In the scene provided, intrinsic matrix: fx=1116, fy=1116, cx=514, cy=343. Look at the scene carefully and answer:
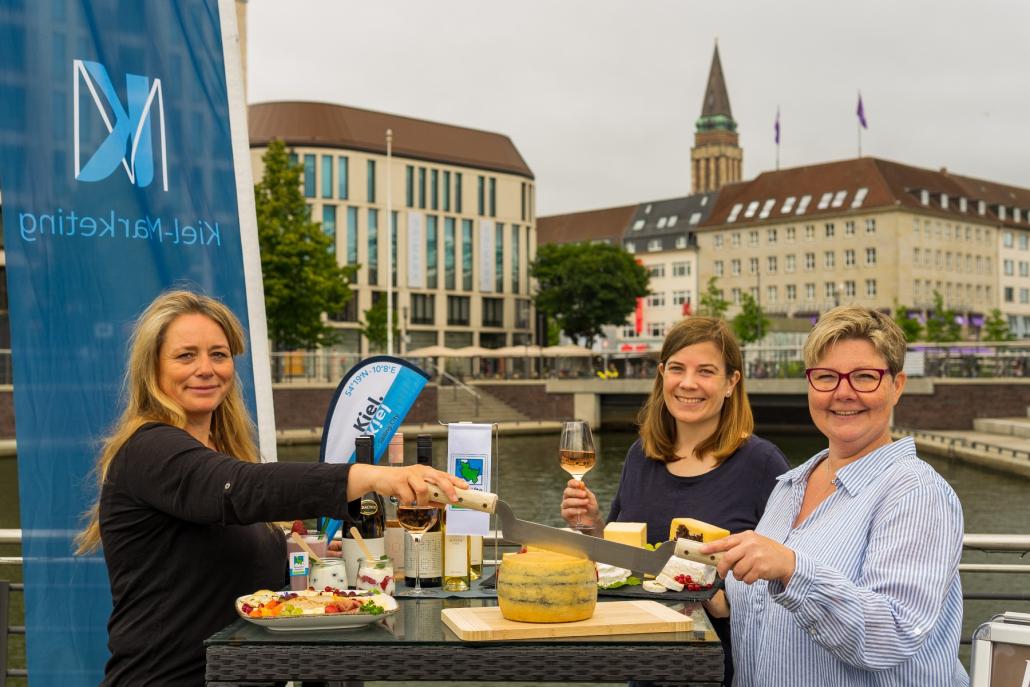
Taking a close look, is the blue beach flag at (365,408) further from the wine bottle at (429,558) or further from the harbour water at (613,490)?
the harbour water at (613,490)

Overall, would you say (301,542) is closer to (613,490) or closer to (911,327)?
(613,490)

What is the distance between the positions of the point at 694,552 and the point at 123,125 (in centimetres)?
313

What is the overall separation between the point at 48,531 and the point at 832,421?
3.03 meters

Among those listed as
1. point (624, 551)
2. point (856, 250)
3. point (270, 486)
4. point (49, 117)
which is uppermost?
point (856, 250)

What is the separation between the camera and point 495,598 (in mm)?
2973

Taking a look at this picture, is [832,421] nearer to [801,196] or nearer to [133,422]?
[133,422]

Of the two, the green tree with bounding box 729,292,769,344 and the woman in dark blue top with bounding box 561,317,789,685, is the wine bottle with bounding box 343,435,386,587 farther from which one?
the green tree with bounding box 729,292,769,344

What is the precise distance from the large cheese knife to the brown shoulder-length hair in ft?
3.90

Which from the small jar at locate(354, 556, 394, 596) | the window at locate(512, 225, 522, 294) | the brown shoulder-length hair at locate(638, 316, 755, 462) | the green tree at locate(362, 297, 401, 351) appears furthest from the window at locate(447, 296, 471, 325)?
the small jar at locate(354, 556, 394, 596)

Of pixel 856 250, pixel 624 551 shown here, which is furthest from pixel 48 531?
pixel 856 250

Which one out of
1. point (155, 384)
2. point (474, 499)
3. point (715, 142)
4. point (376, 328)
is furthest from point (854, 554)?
point (715, 142)

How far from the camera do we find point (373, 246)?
72.6 m

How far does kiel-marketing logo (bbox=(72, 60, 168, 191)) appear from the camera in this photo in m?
4.34

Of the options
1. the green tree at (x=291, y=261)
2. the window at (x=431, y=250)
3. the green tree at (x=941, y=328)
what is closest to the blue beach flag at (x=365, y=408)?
the green tree at (x=291, y=261)
